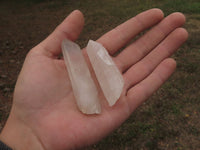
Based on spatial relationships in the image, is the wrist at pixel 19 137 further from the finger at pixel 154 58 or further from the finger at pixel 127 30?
the finger at pixel 127 30

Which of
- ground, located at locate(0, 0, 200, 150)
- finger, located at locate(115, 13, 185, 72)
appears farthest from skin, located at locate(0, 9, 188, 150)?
ground, located at locate(0, 0, 200, 150)

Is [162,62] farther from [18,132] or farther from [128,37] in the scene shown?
[18,132]

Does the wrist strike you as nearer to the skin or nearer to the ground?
the skin

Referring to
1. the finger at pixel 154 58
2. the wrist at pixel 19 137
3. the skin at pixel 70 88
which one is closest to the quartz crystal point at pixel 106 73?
the skin at pixel 70 88

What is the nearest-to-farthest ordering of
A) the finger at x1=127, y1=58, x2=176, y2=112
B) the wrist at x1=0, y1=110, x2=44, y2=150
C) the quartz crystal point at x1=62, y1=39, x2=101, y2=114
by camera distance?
the wrist at x1=0, y1=110, x2=44, y2=150, the quartz crystal point at x1=62, y1=39, x2=101, y2=114, the finger at x1=127, y1=58, x2=176, y2=112

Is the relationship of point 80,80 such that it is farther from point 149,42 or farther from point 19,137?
point 149,42

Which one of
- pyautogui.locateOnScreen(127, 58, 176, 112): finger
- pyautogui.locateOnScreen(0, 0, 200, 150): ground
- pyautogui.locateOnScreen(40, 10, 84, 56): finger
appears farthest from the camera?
pyautogui.locateOnScreen(0, 0, 200, 150): ground

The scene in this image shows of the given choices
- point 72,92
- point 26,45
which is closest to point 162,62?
point 72,92
